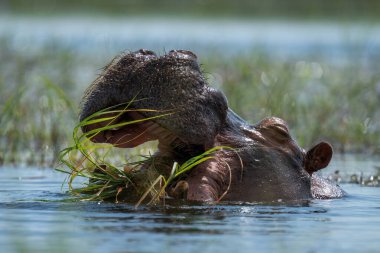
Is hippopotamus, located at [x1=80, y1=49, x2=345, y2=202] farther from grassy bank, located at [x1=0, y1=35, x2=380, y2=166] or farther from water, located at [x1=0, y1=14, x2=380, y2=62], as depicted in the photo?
water, located at [x1=0, y1=14, x2=380, y2=62]

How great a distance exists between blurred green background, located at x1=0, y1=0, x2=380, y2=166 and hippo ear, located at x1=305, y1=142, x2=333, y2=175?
7.84 feet

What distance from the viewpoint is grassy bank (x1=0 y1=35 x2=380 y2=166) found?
9484 mm

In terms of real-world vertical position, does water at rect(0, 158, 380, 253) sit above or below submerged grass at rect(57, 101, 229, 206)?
below

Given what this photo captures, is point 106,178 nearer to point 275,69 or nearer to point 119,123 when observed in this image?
point 119,123

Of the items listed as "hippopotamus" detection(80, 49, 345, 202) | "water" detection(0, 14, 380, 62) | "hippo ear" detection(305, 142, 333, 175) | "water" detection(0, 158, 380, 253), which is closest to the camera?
"water" detection(0, 158, 380, 253)

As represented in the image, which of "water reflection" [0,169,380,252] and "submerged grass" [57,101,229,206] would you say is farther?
"submerged grass" [57,101,229,206]

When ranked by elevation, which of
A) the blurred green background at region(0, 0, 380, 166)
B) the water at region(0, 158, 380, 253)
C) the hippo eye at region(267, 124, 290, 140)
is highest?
the blurred green background at region(0, 0, 380, 166)

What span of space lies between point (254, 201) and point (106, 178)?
80 centimetres

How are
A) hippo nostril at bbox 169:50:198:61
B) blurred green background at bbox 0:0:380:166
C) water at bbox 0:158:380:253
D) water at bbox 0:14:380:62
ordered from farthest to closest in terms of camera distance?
water at bbox 0:14:380:62, blurred green background at bbox 0:0:380:166, hippo nostril at bbox 169:50:198:61, water at bbox 0:158:380:253

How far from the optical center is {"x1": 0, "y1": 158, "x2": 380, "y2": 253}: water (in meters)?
4.96

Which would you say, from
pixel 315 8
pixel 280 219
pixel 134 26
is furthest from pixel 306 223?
pixel 315 8

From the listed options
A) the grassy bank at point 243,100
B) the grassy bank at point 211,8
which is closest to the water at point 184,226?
the grassy bank at point 243,100

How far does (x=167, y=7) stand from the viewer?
3092cm

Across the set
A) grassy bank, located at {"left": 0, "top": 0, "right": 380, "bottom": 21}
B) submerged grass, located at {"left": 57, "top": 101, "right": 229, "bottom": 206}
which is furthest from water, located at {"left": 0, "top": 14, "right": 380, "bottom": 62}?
submerged grass, located at {"left": 57, "top": 101, "right": 229, "bottom": 206}
